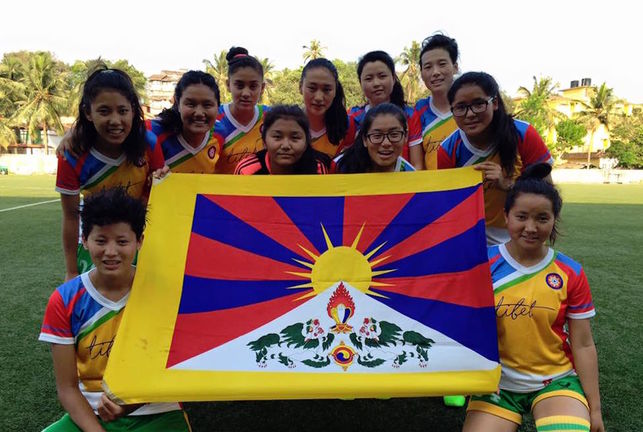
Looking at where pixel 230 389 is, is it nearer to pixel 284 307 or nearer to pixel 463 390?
pixel 284 307

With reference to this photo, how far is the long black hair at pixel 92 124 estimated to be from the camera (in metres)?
2.53

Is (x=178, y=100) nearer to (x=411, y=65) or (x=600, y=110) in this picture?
(x=411, y=65)

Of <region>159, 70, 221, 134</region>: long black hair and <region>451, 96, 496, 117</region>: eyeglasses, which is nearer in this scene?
<region>451, 96, 496, 117</region>: eyeglasses

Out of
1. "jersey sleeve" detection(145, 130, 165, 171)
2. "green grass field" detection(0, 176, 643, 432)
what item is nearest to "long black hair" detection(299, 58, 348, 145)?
"jersey sleeve" detection(145, 130, 165, 171)

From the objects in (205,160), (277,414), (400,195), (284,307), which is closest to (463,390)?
(284,307)

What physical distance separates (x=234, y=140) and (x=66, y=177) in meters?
1.21

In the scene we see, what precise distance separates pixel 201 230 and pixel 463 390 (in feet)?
4.74

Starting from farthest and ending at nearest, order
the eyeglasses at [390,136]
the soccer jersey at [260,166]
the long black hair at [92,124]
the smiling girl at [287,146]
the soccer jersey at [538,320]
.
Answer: the soccer jersey at [260,166]
the smiling girl at [287,146]
the eyeglasses at [390,136]
the long black hair at [92,124]
the soccer jersey at [538,320]

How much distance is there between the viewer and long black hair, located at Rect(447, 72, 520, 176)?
2619 millimetres

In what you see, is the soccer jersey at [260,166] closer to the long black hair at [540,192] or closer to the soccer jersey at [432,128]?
the soccer jersey at [432,128]

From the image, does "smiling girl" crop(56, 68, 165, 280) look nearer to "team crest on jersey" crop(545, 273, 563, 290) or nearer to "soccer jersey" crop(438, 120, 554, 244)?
"soccer jersey" crop(438, 120, 554, 244)

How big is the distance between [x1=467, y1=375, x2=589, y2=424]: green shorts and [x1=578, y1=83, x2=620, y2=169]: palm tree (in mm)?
55299

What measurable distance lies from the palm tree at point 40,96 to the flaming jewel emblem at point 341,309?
44494mm

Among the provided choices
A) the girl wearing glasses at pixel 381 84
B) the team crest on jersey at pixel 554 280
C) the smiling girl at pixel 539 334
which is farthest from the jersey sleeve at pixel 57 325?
the girl wearing glasses at pixel 381 84
